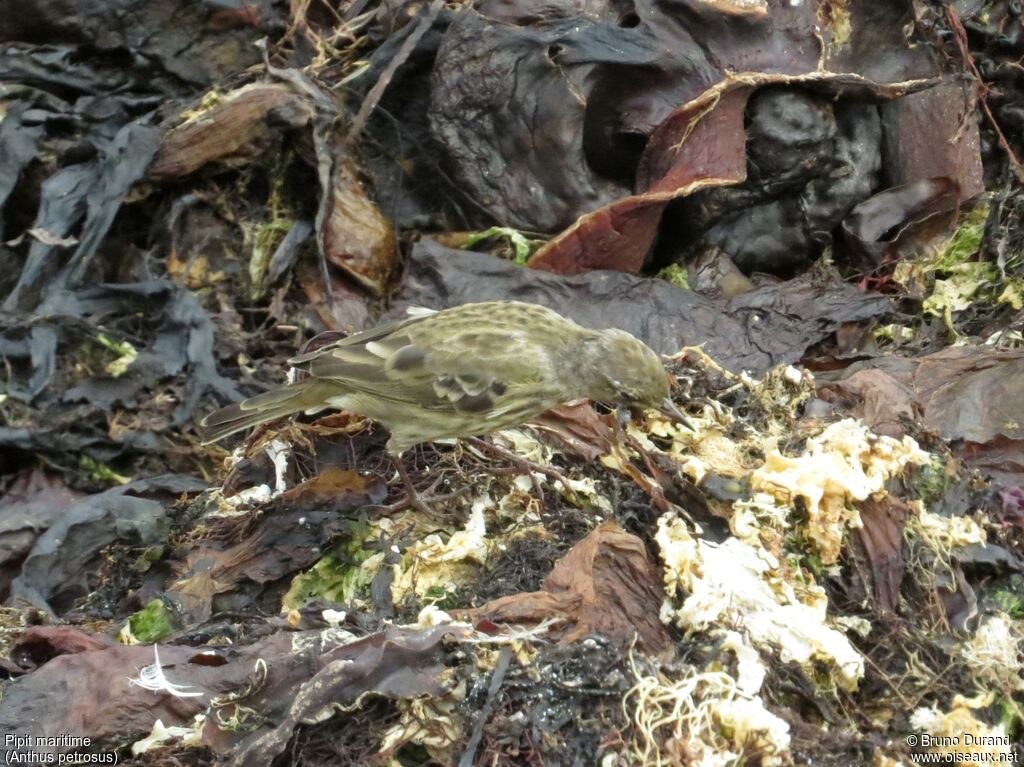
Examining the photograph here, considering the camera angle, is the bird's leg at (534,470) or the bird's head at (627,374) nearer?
the bird's leg at (534,470)

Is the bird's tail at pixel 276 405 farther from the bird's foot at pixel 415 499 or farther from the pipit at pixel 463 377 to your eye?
the bird's foot at pixel 415 499

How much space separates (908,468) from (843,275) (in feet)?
6.10

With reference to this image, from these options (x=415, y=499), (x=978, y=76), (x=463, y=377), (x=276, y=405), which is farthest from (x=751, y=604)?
(x=978, y=76)

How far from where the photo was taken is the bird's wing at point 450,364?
156 inches

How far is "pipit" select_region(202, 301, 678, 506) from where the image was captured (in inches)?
153

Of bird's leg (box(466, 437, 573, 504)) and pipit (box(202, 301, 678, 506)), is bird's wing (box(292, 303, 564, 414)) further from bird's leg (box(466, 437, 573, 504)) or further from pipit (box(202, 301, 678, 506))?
bird's leg (box(466, 437, 573, 504))

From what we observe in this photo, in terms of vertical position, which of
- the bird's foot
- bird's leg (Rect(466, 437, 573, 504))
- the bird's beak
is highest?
the bird's beak

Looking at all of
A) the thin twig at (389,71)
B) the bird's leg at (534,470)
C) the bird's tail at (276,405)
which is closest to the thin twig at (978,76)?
the thin twig at (389,71)

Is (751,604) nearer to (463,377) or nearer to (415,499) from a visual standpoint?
(415,499)

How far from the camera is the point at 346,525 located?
144 inches

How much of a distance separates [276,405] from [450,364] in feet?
2.33

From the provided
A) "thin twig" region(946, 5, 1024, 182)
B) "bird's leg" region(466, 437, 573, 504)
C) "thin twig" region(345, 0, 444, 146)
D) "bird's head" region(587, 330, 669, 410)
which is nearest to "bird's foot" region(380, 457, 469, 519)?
"bird's leg" region(466, 437, 573, 504)

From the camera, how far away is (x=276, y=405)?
13.4 ft

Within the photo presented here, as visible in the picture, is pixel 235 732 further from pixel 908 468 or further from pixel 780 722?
pixel 908 468
